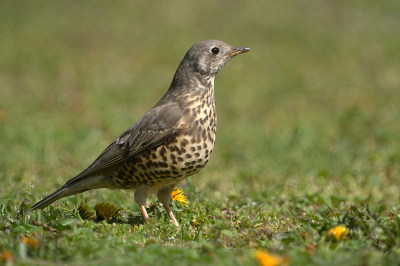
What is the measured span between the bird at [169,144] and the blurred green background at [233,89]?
616 mm

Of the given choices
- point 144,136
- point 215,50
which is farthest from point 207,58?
point 144,136

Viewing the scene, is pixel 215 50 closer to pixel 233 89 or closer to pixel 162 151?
pixel 162 151

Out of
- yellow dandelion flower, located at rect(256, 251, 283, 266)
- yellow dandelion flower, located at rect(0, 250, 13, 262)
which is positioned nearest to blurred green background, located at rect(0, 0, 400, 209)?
yellow dandelion flower, located at rect(0, 250, 13, 262)

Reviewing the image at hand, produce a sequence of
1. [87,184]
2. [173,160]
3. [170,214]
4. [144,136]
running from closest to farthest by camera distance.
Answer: [173,160] → [170,214] → [144,136] → [87,184]

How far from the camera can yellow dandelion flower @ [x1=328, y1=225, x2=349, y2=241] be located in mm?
2955

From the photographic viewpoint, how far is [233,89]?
450 inches

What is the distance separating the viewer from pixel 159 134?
4.06 meters

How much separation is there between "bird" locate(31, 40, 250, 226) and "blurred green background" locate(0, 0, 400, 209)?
0.62m

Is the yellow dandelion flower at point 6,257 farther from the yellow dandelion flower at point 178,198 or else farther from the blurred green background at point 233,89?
the blurred green background at point 233,89

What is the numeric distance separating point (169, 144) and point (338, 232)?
1664 mm

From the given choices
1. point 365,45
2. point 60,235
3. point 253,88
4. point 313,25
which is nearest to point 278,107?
point 253,88

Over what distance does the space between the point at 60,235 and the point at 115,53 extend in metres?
11.4

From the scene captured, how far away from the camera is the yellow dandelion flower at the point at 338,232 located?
2.96 meters

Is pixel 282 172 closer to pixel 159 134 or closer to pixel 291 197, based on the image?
pixel 291 197
